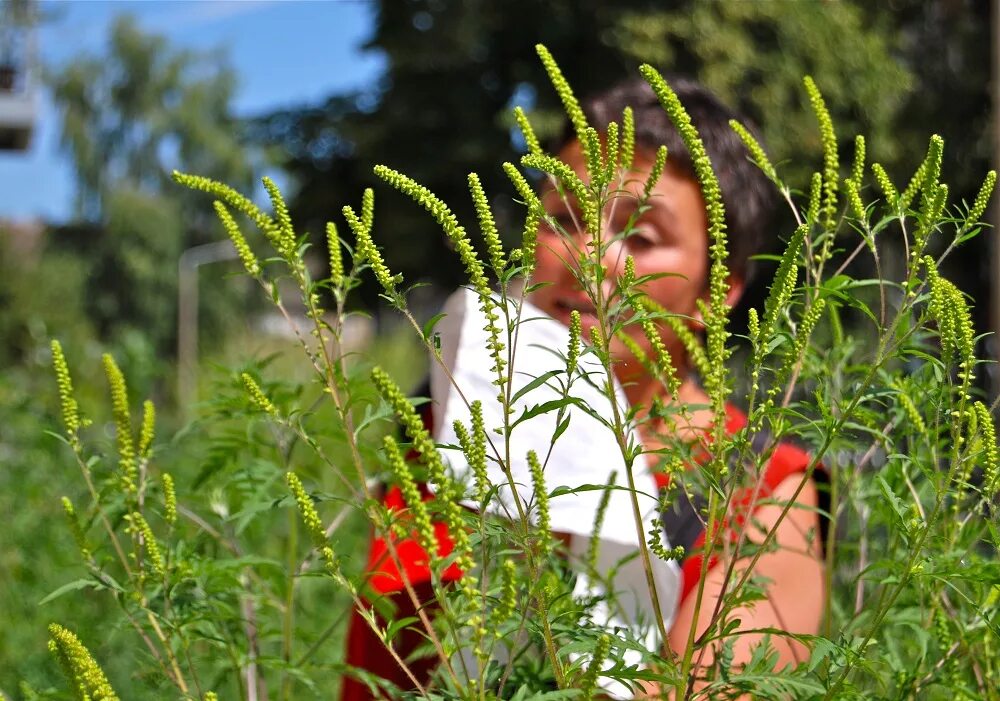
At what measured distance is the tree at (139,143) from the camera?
48281 mm

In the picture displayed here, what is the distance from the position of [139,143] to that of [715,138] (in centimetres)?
4996

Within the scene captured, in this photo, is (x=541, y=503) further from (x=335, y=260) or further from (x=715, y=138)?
(x=715, y=138)

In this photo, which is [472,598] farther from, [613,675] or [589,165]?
[589,165]

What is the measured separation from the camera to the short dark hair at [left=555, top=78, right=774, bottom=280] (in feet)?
6.57

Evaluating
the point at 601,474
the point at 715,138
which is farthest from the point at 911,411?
the point at 715,138

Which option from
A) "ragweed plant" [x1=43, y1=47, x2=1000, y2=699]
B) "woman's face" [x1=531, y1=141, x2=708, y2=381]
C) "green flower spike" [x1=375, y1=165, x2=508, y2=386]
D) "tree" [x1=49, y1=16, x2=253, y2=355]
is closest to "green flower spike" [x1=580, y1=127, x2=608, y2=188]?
"ragweed plant" [x1=43, y1=47, x2=1000, y2=699]

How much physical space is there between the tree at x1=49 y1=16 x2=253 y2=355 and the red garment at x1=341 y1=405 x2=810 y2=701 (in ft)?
153

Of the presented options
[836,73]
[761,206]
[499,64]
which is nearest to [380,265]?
[761,206]

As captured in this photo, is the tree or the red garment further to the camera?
the tree

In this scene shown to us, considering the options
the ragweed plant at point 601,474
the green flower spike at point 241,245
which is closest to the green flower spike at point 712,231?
the ragweed plant at point 601,474

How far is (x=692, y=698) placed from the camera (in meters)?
0.97

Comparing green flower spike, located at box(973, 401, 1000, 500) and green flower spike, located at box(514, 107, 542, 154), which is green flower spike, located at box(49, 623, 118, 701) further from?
green flower spike, located at box(973, 401, 1000, 500)

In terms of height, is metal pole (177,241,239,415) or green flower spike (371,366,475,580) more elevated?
metal pole (177,241,239,415)

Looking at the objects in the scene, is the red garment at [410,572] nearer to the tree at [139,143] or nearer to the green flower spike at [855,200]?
the green flower spike at [855,200]
